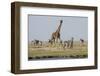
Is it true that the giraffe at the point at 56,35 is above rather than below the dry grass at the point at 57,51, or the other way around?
above

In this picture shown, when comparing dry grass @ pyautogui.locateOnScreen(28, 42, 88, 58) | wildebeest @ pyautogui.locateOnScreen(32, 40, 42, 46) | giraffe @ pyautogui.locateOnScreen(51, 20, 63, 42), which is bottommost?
dry grass @ pyautogui.locateOnScreen(28, 42, 88, 58)

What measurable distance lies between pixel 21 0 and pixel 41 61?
0.39 m

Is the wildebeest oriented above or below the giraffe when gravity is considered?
below

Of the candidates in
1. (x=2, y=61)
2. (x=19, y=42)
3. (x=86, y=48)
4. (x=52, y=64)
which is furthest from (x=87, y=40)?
(x=2, y=61)

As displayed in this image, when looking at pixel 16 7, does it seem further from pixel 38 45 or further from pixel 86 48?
pixel 86 48

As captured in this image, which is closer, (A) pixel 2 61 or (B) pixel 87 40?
(A) pixel 2 61

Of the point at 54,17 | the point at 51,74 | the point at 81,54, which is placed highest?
the point at 54,17

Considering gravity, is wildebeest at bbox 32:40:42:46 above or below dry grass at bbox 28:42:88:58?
above

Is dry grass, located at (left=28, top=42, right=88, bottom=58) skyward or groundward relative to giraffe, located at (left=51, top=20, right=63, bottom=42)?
groundward

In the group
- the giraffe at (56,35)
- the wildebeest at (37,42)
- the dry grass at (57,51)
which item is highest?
the giraffe at (56,35)

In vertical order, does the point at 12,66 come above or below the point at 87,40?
below

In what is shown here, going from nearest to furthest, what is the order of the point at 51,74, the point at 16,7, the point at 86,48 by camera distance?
the point at 16,7
the point at 51,74
the point at 86,48

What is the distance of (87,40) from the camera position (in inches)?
67.5

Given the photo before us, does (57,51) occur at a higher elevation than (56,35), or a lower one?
lower
